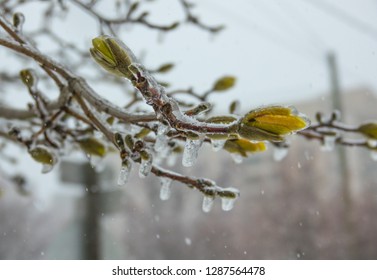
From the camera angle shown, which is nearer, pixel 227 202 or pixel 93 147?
pixel 227 202

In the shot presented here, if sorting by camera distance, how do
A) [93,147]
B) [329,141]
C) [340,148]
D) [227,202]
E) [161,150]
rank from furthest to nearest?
[340,148]
[329,141]
[93,147]
[227,202]
[161,150]

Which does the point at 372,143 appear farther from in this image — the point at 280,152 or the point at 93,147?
the point at 93,147

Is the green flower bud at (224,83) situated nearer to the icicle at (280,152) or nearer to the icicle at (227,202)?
the icicle at (280,152)

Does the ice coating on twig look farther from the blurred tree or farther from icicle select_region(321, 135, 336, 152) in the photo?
icicle select_region(321, 135, 336, 152)

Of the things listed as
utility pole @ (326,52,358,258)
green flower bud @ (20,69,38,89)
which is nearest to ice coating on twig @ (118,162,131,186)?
green flower bud @ (20,69,38,89)

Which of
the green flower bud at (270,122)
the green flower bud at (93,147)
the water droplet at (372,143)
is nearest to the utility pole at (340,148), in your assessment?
the water droplet at (372,143)

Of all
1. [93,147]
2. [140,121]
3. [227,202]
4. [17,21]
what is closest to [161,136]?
[140,121]

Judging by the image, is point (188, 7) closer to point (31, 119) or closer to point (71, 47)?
point (71, 47)

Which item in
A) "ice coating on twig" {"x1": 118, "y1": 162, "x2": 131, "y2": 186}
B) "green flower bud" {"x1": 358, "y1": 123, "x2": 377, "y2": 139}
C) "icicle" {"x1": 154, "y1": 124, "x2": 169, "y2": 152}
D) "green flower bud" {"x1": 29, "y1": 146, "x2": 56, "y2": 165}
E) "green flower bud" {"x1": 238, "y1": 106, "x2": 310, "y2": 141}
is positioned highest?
"green flower bud" {"x1": 358, "y1": 123, "x2": 377, "y2": 139}
